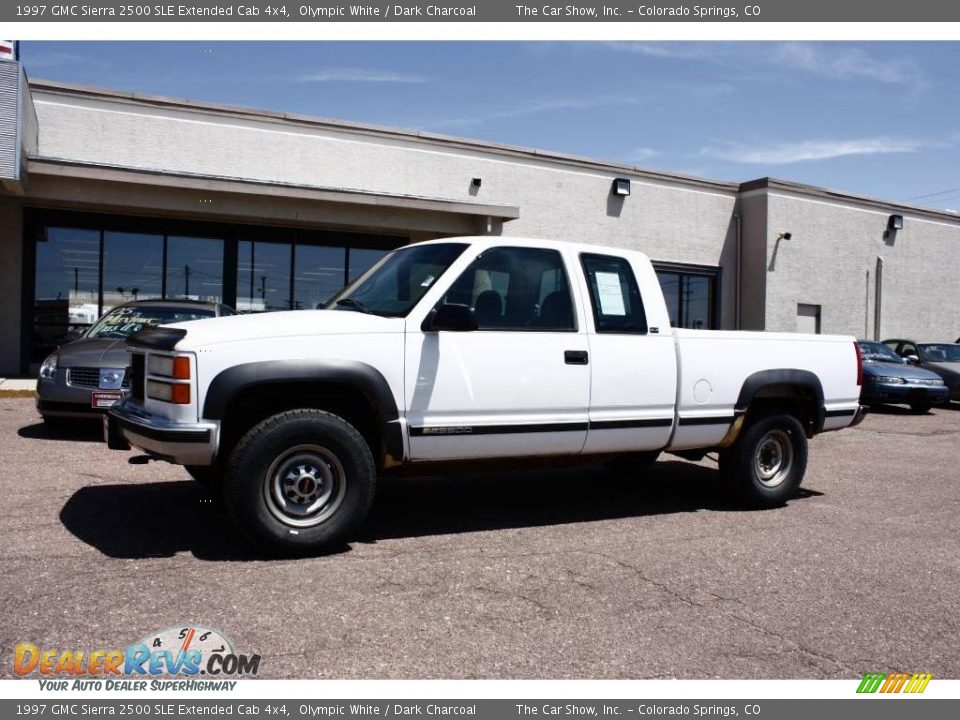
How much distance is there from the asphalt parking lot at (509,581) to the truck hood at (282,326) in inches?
51.1

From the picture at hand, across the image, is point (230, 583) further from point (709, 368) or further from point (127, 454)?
point (127, 454)

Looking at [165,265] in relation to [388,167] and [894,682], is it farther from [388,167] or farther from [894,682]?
[894,682]

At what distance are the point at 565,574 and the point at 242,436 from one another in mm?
2061

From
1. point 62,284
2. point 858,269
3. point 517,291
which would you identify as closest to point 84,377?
point 517,291

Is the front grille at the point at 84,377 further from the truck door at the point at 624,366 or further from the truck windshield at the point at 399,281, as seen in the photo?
the truck door at the point at 624,366

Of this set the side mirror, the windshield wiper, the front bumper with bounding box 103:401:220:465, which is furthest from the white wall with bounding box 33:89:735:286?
the side mirror

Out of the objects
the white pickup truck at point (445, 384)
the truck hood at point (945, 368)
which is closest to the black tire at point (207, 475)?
the white pickup truck at point (445, 384)

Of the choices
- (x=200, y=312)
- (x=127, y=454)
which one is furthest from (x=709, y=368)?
(x=200, y=312)

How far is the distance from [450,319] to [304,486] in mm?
1319

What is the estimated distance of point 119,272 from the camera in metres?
16.9

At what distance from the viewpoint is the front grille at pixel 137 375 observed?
5.19 meters

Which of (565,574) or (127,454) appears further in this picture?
(127,454)

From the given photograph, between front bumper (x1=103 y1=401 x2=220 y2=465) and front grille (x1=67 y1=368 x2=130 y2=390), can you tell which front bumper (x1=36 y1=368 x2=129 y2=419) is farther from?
front bumper (x1=103 y1=401 x2=220 y2=465)

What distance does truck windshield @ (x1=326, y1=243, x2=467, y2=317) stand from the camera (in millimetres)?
5410
